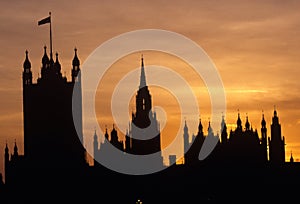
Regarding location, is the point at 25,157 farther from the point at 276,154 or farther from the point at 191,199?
the point at 276,154

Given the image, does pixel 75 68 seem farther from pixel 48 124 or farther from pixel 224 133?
pixel 224 133

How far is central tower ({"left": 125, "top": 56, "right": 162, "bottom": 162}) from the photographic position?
11550 cm

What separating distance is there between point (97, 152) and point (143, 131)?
29.8ft

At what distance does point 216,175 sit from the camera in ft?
373

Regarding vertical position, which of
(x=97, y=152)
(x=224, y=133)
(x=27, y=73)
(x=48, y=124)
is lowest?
(x=97, y=152)

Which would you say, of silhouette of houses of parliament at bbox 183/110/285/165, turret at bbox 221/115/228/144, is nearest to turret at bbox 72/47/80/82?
silhouette of houses of parliament at bbox 183/110/285/165

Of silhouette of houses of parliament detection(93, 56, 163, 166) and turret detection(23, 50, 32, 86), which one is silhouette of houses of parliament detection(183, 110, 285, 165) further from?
turret detection(23, 50, 32, 86)

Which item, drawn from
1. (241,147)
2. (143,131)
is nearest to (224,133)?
(241,147)

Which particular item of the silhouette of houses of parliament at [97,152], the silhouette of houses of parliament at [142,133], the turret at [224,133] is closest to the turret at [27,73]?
the silhouette of houses of parliament at [97,152]

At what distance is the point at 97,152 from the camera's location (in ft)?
395

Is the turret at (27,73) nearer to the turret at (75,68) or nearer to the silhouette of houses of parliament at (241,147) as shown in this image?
the turret at (75,68)

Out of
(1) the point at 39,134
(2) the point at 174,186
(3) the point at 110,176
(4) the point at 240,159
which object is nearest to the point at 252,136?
(4) the point at 240,159

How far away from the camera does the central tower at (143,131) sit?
116 meters

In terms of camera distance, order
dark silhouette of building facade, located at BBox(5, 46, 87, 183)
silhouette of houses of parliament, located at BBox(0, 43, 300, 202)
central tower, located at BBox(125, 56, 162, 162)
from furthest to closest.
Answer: central tower, located at BBox(125, 56, 162, 162), dark silhouette of building facade, located at BBox(5, 46, 87, 183), silhouette of houses of parliament, located at BBox(0, 43, 300, 202)
